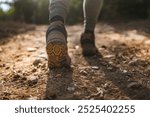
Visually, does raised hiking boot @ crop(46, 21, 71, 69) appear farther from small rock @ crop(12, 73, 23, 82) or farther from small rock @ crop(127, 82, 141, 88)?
small rock @ crop(127, 82, 141, 88)

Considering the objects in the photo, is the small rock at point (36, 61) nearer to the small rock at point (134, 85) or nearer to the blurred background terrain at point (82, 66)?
the blurred background terrain at point (82, 66)

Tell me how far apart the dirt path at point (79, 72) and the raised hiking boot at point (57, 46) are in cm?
6

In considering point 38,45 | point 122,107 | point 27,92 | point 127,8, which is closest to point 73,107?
point 122,107

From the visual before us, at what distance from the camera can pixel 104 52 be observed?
116 inches

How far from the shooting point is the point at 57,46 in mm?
2211

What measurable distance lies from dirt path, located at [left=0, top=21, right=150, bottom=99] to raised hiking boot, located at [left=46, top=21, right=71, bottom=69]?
0.06 metres

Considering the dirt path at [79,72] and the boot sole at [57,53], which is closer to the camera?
the dirt path at [79,72]

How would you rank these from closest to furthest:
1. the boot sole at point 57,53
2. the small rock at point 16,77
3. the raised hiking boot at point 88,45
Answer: the boot sole at point 57,53 < the small rock at point 16,77 < the raised hiking boot at point 88,45

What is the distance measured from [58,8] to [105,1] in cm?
276

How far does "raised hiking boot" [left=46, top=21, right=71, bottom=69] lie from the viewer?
222 centimetres

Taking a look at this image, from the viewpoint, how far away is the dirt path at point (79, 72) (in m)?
2.03

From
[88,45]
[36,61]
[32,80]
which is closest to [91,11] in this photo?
[88,45]

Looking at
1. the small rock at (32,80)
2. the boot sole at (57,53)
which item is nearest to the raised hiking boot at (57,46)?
the boot sole at (57,53)

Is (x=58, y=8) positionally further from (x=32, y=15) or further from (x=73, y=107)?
(x=32, y=15)
